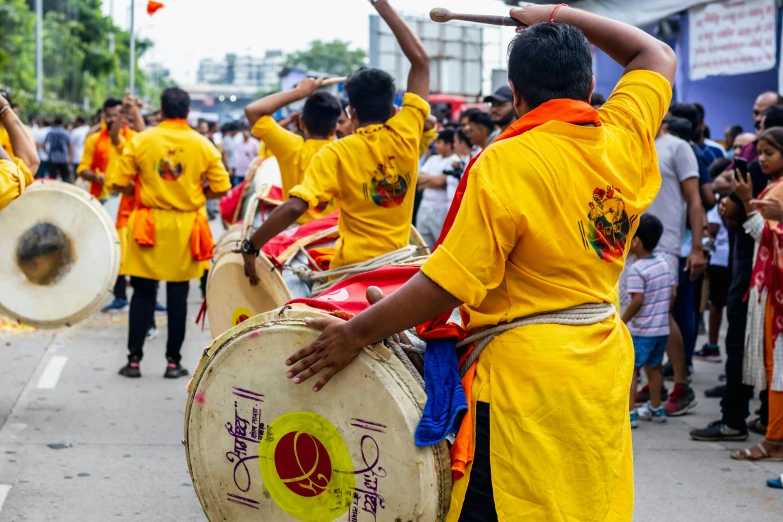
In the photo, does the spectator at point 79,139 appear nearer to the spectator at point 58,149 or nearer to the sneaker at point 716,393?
the spectator at point 58,149

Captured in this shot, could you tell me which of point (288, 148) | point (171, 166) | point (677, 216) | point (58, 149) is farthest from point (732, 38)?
point (58, 149)

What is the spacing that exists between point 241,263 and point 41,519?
147cm

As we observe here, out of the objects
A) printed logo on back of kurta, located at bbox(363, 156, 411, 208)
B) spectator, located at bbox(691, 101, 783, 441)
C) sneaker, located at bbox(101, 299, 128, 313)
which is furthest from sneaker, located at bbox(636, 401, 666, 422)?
sneaker, located at bbox(101, 299, 128, 313)

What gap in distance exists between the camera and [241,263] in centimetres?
502

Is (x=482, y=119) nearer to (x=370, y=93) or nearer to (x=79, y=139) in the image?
(x=370, y=93)

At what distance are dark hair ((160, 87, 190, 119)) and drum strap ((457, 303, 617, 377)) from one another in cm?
516

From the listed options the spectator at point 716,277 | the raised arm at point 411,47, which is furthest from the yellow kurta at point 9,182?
the spectator at point 716,277

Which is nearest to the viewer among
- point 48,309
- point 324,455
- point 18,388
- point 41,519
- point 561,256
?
point 561,256

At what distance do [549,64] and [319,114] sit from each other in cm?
364

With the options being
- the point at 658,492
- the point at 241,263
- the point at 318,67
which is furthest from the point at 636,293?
the point at 318,67

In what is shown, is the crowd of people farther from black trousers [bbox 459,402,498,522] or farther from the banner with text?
the banner with text

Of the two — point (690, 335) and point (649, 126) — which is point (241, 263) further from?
point (690, 335)

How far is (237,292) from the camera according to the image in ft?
16.7

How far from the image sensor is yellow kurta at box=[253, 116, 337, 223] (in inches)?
228
